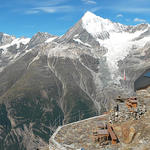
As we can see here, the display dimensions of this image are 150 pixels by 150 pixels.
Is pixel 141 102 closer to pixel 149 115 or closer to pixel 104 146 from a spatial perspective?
pixel 149 115

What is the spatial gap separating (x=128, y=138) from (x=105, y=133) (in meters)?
1.90

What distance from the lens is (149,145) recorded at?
15.4m

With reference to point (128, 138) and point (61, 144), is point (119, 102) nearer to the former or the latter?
point (128, 138)

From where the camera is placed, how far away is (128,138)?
1745 cm

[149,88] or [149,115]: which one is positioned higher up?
[149,88]

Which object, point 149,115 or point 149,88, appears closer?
point 149,115

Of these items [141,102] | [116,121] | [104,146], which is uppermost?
[141,102]

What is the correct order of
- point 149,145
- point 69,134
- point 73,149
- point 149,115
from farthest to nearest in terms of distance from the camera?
point 69,134
point 149,115
point 73,149
point 149,145

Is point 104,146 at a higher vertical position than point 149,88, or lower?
lower

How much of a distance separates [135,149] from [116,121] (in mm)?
4979

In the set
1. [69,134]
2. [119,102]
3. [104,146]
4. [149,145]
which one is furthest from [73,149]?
[119,102]

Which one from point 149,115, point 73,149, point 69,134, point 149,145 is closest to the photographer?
point 149,145

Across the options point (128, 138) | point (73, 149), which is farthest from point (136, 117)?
point (73, 149)

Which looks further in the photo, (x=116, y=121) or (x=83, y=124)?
(x=83, y=124)
